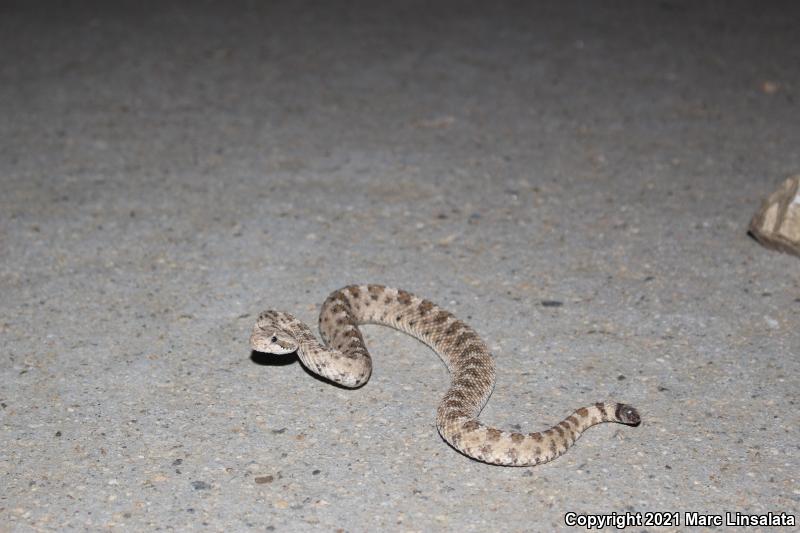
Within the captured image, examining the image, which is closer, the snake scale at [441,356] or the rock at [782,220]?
the snake scale at [441,356]

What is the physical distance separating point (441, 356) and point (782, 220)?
353 cm

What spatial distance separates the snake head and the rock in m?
4.52

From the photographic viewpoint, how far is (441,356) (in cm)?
681

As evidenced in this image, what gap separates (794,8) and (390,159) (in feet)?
30.4

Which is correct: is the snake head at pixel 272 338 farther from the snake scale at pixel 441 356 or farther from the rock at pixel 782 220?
the rock at pixel 782 220

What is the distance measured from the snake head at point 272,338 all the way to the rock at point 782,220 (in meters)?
4.52

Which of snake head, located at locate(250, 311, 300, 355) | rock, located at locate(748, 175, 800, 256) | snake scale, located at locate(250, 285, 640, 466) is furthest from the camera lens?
rock, located at locate(748, 175, 800, 256)

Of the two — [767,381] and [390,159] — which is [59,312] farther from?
[767,381]

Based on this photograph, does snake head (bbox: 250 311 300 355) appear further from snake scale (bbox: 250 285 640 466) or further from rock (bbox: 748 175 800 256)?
rock (bbox: 748 175 800 256)

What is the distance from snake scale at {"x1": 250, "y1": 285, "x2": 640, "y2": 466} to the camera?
562 cm

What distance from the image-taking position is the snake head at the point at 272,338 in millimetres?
6352

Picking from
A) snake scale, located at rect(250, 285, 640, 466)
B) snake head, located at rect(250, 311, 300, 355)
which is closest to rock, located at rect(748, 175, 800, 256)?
snake scale, located at rect(250, 285, 640, 466)

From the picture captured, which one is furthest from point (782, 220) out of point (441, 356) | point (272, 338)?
point (272, 338)

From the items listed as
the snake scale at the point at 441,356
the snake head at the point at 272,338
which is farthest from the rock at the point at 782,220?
the snake head at the point at 272,338
